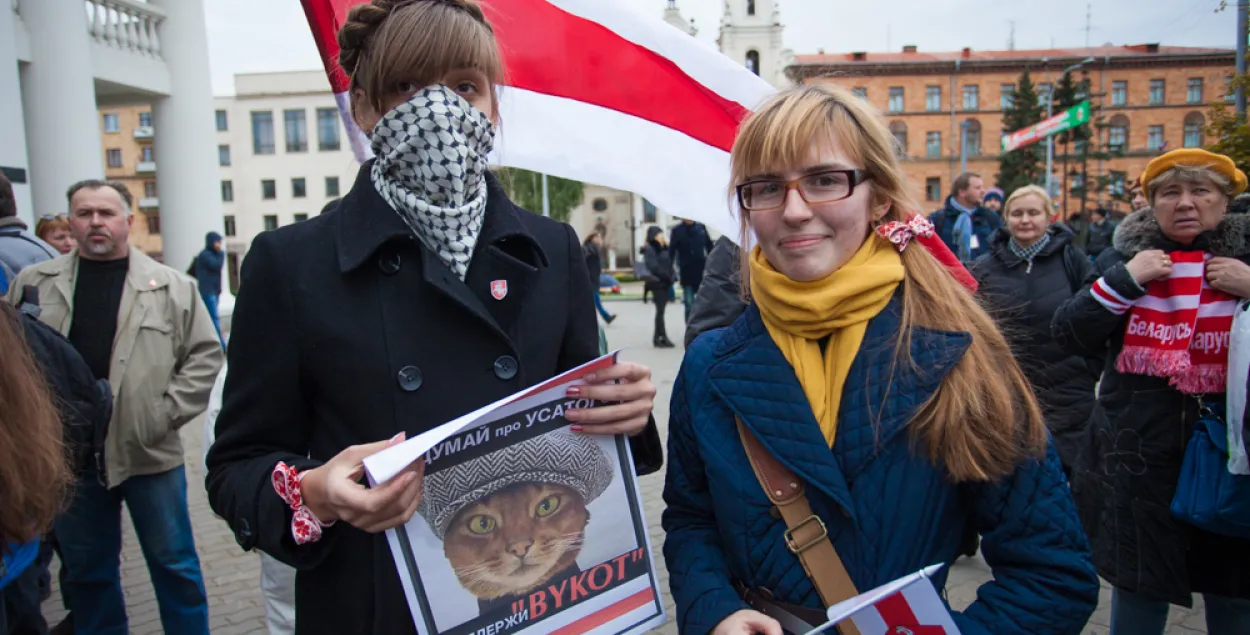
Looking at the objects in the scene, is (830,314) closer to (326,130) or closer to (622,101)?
(622,101)

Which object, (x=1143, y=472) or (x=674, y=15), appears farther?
(x=674, y=15)

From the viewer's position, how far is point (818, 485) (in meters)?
1.46

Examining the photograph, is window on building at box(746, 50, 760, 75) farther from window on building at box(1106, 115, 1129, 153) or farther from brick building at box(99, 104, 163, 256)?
brick building at box(99, 104, 163, 256)

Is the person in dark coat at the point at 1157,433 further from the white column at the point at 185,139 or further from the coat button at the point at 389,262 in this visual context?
the white column at the point at 185,139

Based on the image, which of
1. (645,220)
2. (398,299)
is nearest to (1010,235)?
(398,299)

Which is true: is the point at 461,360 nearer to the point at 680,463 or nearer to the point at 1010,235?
the point at 680,463

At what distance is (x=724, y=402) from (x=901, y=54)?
7288cm

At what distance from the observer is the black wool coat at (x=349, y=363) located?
54.4 inches

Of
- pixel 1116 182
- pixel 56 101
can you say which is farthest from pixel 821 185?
pixel 1116 182

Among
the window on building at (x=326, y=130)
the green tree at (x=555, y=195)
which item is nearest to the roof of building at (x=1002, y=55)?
the green tree at (x=555, y=195)

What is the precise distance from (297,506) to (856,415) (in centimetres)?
102

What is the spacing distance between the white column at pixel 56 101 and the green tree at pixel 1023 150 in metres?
57.1

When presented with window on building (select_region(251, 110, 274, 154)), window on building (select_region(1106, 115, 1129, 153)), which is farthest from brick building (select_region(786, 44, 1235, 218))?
window on building (select_region(251, 110, 274, 154))

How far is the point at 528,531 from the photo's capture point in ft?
4.43
